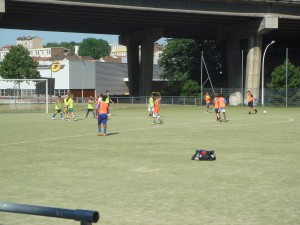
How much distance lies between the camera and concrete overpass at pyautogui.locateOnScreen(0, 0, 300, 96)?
48031mm

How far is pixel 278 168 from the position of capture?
12.2 m

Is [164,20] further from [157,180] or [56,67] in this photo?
[157,180]

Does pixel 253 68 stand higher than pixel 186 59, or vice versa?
pixel 186 59

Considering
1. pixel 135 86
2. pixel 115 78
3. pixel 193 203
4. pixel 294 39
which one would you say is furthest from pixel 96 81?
pixel 193 203

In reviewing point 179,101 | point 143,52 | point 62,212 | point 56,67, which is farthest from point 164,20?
point 62,212

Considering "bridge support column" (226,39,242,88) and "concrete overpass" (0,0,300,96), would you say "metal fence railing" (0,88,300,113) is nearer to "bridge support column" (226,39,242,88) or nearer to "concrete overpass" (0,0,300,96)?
"concrete overpass" (0,0,300,96)

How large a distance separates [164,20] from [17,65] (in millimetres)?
40053

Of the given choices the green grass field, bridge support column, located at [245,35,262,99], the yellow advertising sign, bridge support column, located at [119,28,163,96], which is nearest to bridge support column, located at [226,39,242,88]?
bridge support column, located at [245,35,262,99]

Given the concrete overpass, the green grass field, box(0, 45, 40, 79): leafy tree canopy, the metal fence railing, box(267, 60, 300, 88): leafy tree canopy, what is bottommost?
the green grass field

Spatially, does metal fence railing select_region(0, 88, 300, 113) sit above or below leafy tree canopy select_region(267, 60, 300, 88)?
below

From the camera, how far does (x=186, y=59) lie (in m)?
77.9

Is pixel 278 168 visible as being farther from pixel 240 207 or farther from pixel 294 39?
pixel 294 39

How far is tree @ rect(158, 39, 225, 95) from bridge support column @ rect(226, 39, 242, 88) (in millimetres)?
10652

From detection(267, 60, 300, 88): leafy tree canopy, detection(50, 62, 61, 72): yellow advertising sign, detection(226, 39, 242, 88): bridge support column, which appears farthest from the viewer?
detection(50, 62, 61, 72): yellow advertising sign
